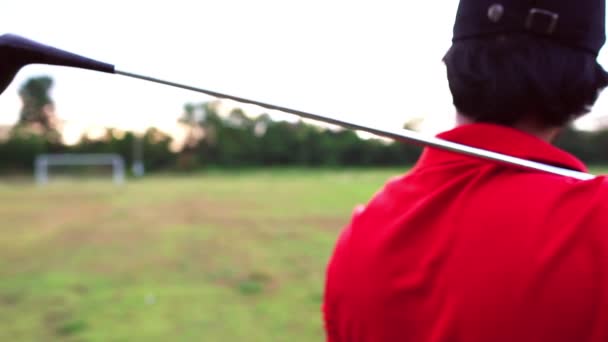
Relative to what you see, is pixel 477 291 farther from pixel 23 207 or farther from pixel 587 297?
pixel 23 207

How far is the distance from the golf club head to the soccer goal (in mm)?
30659

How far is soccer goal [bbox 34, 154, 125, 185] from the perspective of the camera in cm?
3106

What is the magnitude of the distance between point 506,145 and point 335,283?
0.32m

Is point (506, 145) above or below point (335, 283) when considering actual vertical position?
above

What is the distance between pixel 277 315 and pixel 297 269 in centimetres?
159

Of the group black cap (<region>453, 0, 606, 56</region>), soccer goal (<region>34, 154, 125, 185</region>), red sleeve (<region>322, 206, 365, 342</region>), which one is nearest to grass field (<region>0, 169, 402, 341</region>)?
red sleeve (<region>322, 206, 365, 342</region>)

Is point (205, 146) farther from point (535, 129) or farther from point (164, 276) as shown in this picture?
point (535, 129)

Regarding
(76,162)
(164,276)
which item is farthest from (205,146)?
(164,276)

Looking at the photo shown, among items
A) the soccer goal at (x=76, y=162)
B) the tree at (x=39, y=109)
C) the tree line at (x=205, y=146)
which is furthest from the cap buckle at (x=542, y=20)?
the soccer goal at (x=76, y=162)

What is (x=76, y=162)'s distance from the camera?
32031 mm

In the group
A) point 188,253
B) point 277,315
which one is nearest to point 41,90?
point 188,253

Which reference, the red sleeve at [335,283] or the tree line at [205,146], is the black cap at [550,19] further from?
the tree line at [205,146]

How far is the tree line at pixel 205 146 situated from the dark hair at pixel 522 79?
760 inches

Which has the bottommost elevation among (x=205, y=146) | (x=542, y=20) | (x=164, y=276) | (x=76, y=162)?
(x=76, y=162)
